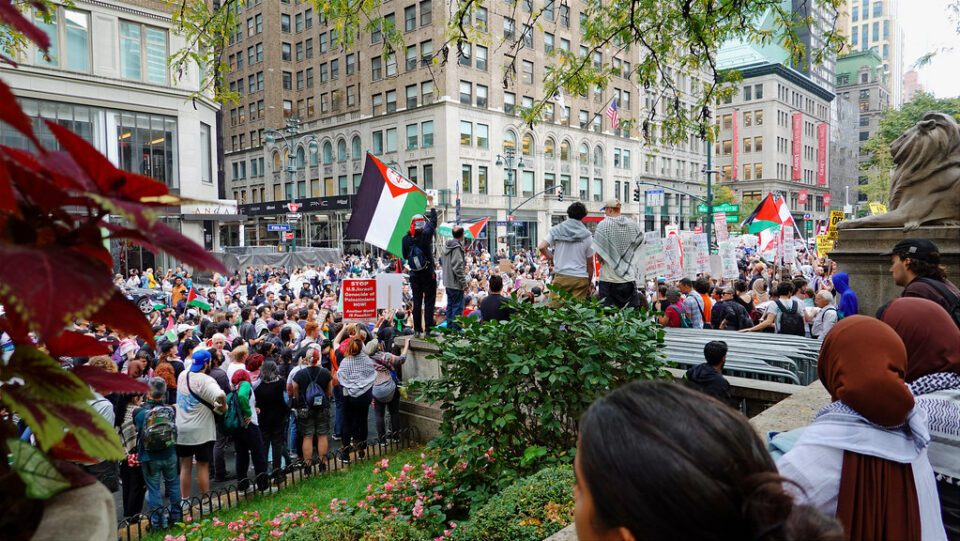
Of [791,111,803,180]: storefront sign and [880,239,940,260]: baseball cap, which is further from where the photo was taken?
[791,111,803,180]: storefront sign

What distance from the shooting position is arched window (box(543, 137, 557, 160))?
55.3 m

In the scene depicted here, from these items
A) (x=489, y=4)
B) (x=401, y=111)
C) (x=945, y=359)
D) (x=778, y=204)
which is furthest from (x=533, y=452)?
(x=401, y=111)

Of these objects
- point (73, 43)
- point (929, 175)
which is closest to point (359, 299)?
point (929, 175)

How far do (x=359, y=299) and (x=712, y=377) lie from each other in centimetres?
615

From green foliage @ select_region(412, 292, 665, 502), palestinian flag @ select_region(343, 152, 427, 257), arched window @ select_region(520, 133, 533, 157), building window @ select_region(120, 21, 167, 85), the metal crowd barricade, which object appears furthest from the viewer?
arched window @ select_region(520, 133, 533, 157)

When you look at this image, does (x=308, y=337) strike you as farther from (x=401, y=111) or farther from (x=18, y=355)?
(x=401, y=111)

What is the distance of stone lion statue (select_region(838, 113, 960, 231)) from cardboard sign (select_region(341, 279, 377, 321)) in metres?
7.45

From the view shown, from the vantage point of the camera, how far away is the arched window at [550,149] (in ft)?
181

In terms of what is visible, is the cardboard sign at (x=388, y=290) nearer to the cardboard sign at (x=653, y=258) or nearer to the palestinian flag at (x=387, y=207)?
the palestinian flag at (x=387, y=207)

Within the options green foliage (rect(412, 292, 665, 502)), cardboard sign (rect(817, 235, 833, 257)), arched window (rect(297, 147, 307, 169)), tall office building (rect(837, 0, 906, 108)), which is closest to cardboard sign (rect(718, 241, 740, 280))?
cardboard sign (rect(817, 235, 833, 257))

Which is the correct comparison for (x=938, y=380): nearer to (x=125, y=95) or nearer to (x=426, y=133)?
(x=125, y=95)

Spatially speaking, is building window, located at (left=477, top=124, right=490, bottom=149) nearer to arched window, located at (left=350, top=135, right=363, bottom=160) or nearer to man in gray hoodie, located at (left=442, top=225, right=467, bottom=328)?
arched window, located at (left=350, top=135, right=363, bottom=160)

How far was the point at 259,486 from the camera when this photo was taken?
7.85m

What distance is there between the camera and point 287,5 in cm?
5825
